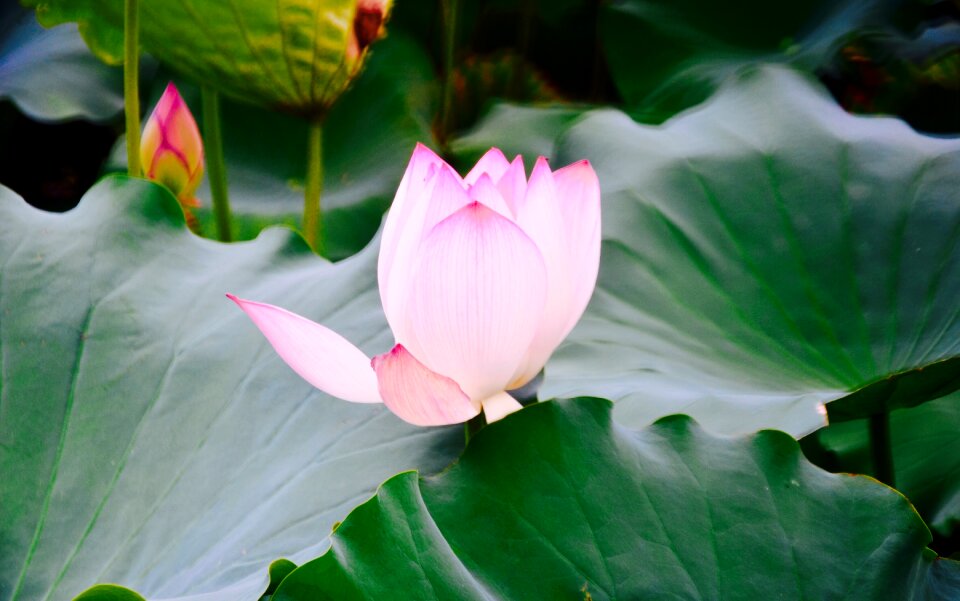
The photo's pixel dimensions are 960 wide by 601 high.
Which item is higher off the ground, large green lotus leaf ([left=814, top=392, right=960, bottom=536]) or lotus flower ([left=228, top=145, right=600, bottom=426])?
lotus flower ([left=228, top=145, right=600, bottom=426])

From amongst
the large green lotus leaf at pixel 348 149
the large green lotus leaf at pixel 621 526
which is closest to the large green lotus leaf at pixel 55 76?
the large green lotus leaf at pixel 348 149

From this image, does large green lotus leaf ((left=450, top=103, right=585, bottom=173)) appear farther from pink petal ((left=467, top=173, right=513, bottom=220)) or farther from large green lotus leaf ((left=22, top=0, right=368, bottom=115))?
pink petal ((left=467, top=173, right=513, bottom=220))

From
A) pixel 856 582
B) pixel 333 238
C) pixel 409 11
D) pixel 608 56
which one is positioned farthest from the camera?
pixel 409 11

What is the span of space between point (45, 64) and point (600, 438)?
1.18m

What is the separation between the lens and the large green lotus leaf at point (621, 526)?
21.0 inches

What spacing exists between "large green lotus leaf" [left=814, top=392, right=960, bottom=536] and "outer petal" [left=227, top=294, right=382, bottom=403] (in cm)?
55

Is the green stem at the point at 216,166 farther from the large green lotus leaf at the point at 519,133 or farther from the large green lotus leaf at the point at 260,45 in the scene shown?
the large green lotus leaf at the point at 519,133

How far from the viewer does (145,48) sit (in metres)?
0.99

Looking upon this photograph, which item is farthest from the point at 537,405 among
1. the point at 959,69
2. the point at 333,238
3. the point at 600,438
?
the point at 959,69

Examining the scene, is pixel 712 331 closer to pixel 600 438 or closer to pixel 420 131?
pixel 600 438

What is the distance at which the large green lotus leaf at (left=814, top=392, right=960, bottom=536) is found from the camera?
0.86 m

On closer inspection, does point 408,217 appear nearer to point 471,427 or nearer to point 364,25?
point 471,427

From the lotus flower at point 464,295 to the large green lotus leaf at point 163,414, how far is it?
12cm

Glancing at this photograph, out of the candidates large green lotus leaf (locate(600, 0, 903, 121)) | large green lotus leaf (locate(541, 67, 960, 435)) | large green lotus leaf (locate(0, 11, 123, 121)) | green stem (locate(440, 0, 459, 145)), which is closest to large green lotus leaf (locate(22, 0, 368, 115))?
large green lotus leaf (locate(541, 67, 960, 435))
